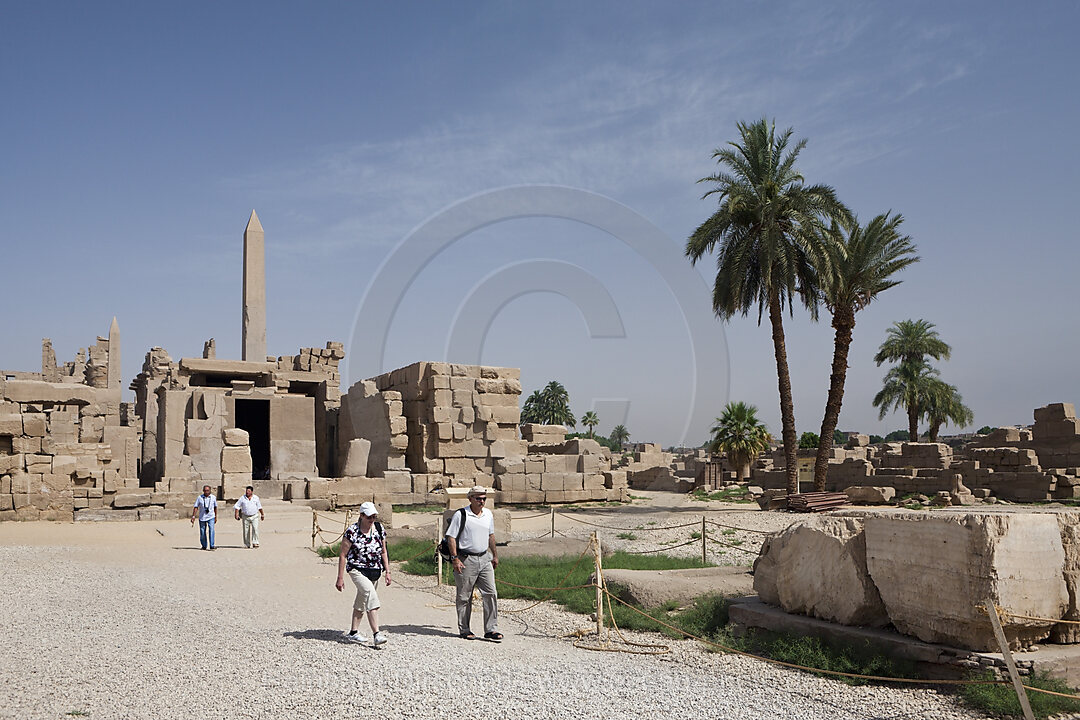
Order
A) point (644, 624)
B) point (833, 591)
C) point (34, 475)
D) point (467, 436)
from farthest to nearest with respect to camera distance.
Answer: point (467, 436) → point (34, 475) → point (644, 624) → point (833, 591)

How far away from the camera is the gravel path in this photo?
5129 millimetres

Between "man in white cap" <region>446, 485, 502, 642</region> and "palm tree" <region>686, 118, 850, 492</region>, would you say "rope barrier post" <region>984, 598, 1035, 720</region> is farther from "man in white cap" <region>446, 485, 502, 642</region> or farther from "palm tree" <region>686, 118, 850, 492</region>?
"palm tree" <region>686, 118, 850, 492</region>

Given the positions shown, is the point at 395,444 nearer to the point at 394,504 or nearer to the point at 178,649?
the point at 394,504

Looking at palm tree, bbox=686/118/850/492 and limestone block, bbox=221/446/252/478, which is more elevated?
palm tree, bbox=686/118/850/492

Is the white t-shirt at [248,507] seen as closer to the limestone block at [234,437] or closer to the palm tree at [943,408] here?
the limestone block at [234,437]

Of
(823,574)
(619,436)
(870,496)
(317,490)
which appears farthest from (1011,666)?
(619,436)

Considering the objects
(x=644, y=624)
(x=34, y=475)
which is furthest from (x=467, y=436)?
(x=644, y=624)

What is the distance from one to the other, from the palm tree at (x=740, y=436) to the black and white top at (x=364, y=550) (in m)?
28.4

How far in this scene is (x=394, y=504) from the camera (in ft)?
64.9

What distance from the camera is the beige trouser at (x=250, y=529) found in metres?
13.3

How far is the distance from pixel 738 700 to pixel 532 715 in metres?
1.40

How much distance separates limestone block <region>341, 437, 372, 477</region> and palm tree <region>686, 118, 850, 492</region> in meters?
9.93

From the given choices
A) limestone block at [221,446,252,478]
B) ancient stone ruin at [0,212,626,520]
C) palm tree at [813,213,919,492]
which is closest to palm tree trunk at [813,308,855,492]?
palm tree at [813,213,919,492]

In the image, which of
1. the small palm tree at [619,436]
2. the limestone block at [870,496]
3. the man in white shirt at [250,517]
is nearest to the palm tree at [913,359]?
the limestone block at [870,496]
